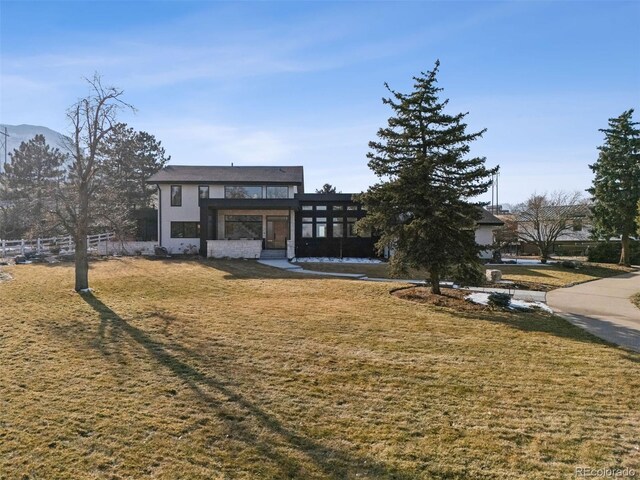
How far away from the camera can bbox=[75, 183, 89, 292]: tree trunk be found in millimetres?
12516

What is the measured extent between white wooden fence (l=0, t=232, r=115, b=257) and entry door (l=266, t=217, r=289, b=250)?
10.6 meters

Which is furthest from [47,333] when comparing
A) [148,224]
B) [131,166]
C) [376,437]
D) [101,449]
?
[131,166]

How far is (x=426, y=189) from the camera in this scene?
11.9 metres

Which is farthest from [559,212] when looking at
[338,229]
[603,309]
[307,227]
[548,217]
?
[603,309]

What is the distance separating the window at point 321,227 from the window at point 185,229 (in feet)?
27.5

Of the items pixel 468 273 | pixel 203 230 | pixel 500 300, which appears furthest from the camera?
pixel 203 230

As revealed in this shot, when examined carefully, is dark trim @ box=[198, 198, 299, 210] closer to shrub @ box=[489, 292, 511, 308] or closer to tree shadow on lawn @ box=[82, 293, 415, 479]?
shrub @ box=[489, 292, 511, 308]

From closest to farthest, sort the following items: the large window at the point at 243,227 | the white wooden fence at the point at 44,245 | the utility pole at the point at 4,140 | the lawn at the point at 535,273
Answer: the lawn at the point at 535,273 → the white wooden fence at the point at 44,245 → the large window at the point at 243,227 → the utility pole at the point at 4,140

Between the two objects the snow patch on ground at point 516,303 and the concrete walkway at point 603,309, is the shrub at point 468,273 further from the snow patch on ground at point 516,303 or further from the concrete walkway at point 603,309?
the concrete walkway at point 603,309

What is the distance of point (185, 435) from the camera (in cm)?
427

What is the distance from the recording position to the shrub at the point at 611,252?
93.4 ft

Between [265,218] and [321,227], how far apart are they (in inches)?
161

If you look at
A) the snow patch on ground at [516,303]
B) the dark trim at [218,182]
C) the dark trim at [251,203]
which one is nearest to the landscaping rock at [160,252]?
the dark trim at [251,203]

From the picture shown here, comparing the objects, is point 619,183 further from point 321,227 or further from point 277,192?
point 277,192
